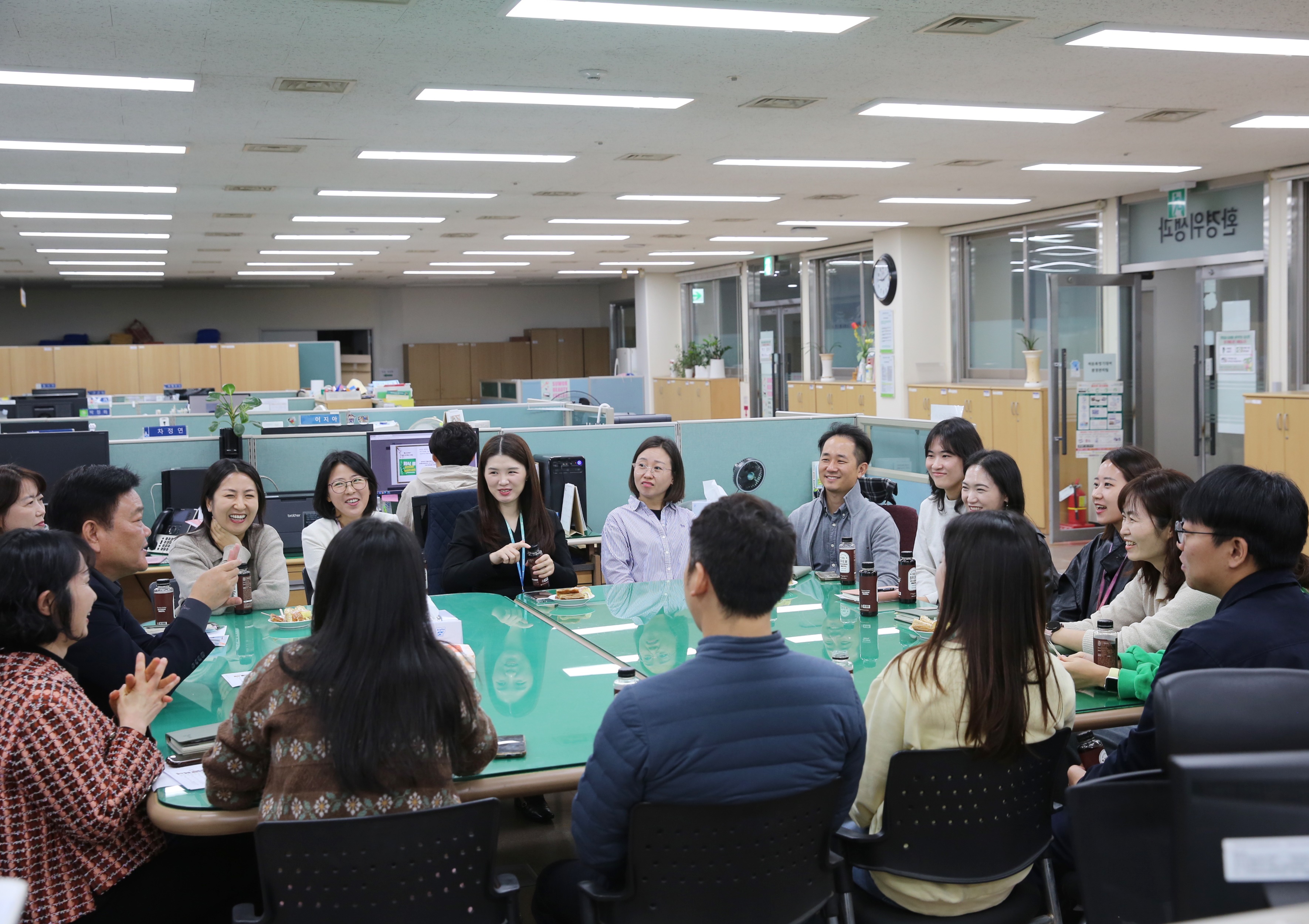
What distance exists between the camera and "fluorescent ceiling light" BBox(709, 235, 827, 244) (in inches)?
479

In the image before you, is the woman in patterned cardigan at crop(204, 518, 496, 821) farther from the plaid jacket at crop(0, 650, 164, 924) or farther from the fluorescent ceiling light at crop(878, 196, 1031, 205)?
the fluorescent ceiling light at crop(878, 196, 1031, 205)

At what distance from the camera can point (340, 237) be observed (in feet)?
37.4

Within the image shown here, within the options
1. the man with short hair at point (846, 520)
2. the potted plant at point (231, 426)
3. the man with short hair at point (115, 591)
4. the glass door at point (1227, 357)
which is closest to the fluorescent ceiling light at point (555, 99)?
the potted plant at point (231, 426)

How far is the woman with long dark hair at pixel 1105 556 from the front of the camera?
132 inches

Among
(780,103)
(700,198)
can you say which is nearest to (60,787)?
(780,103)

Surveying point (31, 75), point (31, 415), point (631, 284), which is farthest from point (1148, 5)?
point (631, 284)

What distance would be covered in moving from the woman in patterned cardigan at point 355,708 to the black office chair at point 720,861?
0.37 m

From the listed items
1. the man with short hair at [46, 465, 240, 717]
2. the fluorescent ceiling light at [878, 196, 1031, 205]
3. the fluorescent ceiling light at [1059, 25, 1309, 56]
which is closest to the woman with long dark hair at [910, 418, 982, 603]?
the fluorescent ceiling light at [1059, 25, 1309, 56]

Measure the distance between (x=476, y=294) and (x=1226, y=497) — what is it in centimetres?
1873

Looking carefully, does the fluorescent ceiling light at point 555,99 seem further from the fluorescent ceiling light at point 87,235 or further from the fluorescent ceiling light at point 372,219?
the fluorescent ceiling light at point 87,235

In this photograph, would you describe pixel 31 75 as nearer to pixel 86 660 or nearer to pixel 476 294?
pixel 86 660

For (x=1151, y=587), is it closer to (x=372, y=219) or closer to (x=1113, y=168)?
(x=1113, y=168)

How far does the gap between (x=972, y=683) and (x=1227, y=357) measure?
24.6ft

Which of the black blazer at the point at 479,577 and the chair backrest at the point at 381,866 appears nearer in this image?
the chair backrest at the point at 381,866
